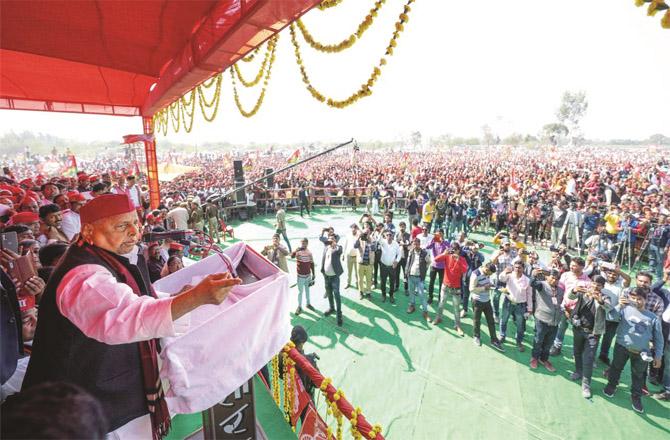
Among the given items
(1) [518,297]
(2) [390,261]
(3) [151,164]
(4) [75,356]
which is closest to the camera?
(4) [75,356]

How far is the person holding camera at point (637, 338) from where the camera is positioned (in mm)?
4594

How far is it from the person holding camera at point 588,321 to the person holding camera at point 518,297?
75 cm

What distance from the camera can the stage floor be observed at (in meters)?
4.32

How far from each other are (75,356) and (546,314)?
614cm

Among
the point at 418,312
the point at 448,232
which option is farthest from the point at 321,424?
the point at 448,232

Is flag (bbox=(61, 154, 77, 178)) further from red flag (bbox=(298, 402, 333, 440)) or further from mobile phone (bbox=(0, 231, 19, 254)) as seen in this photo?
red flag (bbox=(298, 402, 333, 440))

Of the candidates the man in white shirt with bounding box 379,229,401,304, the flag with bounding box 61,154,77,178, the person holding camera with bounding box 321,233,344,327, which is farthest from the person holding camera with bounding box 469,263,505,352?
the flag with bounding box 61,154,77,178

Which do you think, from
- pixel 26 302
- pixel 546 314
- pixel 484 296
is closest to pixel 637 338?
pixel 546 314

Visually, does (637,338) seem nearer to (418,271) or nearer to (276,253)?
(418,271)

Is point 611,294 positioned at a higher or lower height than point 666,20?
lower

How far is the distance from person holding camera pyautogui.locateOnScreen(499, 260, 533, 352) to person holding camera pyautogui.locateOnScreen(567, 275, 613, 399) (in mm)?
752

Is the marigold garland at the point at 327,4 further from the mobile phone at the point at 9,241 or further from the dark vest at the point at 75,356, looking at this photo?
the mobile phone at the point at 9,241

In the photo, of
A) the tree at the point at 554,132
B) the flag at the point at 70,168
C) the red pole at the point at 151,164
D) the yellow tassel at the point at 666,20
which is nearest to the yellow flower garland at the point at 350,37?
the yellow tassel at the point at 666,20

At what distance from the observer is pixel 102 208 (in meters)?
1.57
